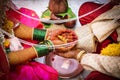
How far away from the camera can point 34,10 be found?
1569 millimetres

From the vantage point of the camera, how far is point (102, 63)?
1.43 meters

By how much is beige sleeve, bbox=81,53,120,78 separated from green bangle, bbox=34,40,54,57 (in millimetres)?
208

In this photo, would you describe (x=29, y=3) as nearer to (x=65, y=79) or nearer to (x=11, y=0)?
(x=11, y=0)

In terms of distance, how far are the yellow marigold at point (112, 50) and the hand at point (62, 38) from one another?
185 millimetres

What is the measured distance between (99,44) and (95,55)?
85 mm

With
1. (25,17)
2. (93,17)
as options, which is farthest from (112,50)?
(25,17)

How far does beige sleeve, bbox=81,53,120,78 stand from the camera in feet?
4.59

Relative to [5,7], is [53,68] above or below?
below

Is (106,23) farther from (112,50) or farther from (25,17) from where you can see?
(25,17)

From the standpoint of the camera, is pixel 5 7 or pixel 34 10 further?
pixel 34 10

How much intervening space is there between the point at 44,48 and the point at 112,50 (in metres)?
0.39

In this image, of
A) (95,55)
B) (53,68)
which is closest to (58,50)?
(53,68)

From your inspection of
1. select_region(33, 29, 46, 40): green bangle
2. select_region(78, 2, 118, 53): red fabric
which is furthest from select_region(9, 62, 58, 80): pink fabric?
select_region(78, 2, 118, 53): red fabric

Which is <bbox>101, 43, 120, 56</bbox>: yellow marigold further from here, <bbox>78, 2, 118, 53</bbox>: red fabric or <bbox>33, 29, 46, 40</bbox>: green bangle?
<bbox>33, 29, 46, 40</bbox>: green bangle
